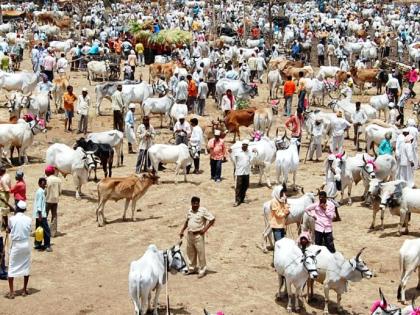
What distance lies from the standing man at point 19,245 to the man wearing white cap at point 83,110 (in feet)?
35.1

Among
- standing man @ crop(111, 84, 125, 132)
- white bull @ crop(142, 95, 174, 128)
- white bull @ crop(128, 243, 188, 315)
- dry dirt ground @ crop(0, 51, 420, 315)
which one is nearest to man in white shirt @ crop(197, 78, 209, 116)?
white bull @ crop(142, 95, 174, 128)

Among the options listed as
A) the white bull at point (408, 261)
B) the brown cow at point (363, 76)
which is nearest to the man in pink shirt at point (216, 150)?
the white bull at point (408, 261)

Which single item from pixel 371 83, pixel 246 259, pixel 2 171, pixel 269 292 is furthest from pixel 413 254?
pixel 371 83

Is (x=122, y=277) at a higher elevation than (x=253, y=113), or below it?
below

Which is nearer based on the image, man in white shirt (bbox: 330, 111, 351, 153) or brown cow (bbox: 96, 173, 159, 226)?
brown cow (bbox: 96, 173, 159, 226)

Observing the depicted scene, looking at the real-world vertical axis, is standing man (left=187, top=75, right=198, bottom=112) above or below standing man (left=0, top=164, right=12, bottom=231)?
above

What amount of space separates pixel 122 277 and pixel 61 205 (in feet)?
15.2

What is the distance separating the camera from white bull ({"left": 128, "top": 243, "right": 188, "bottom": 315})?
10.5 meters

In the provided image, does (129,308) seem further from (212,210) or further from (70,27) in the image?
(70,27)

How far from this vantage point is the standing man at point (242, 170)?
Result: 1631 centimetres

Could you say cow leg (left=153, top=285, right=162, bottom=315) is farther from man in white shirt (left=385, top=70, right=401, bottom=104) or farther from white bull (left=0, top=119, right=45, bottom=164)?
man in white shirt (left=385, top=70, right=401, bottom=104)

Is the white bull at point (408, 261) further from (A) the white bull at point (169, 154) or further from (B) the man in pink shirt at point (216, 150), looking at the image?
(A) the white bull at point (169, 154)

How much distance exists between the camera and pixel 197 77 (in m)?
26.6

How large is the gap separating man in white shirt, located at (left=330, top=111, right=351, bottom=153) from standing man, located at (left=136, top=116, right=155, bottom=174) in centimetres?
467
